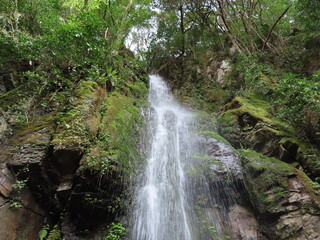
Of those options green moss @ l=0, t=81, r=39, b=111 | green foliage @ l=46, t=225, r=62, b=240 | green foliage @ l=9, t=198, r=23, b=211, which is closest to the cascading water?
green foliage @ l=46, t=225, r=62, b=240

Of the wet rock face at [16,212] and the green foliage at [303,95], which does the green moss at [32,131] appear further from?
the green foliage at [303,95]

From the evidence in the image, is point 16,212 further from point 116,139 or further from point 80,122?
point 116,139

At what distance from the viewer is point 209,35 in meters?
15.9

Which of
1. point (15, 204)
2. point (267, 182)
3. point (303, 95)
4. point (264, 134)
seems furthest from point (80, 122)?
point (303, 95)

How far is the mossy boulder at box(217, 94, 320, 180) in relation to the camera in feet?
19.8

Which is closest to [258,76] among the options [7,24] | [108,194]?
[108,194]

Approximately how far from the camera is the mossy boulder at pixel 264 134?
6.04m

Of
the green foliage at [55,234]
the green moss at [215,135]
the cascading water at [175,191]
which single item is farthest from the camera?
the green moss at [215,135]

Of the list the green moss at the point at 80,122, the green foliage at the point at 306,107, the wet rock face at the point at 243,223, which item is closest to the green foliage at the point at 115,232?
the green moss at the point at 80,122

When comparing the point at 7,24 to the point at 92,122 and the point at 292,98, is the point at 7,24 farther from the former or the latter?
the point at 292,98

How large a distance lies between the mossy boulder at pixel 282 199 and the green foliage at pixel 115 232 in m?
3.85

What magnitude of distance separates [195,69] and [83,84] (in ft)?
32.5

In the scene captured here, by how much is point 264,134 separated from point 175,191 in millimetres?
3856

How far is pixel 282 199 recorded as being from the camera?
5309 mm
